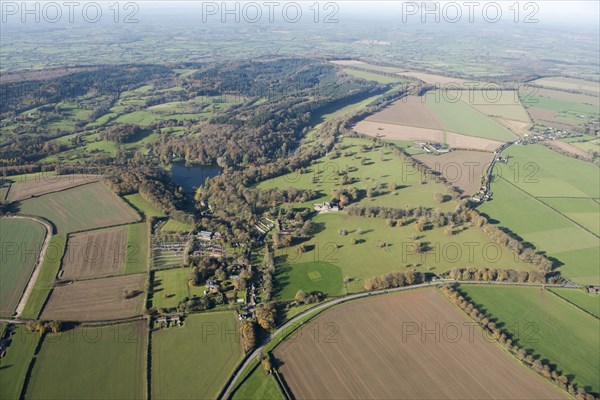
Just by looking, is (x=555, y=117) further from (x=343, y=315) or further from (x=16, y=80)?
(x=16, y=80)

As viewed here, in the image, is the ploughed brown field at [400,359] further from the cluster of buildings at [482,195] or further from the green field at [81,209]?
the green field at [81,209]

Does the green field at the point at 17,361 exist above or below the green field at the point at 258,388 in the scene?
above

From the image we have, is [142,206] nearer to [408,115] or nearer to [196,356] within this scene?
[196,356]

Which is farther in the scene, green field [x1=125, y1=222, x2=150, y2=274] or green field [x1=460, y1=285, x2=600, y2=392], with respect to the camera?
green field [x1=125, y1=222, x2=150, y2=274]

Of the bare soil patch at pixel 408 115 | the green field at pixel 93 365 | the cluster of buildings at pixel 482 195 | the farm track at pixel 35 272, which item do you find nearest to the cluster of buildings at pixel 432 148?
the bare soil patch at pixel 408 115

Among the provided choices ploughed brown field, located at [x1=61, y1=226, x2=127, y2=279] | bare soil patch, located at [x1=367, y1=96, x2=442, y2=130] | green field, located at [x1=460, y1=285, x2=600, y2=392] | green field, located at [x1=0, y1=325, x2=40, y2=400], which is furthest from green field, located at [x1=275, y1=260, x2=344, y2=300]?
bare soil patch, located at [x1=367, y1=96, x2=442, y2=130]

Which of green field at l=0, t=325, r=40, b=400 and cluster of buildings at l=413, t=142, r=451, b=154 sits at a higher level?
cluster of buildings at l=413, t=142, r=451, b=154

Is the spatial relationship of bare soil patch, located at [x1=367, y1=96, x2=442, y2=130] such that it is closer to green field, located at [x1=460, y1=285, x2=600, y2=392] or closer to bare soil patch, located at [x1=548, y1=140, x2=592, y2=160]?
bare soil patch, located at [x1=548, y1=140, x2=592, y2=160]
